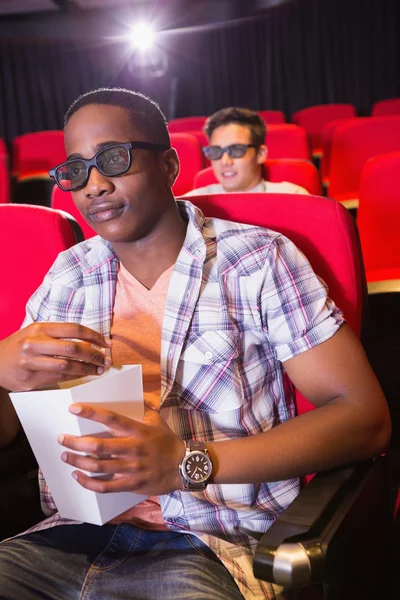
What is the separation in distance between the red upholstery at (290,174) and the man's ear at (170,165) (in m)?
1.69

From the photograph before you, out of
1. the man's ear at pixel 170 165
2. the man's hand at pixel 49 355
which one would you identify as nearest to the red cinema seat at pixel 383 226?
the man's ear at pixel 170 165

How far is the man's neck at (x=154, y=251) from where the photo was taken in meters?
1.37

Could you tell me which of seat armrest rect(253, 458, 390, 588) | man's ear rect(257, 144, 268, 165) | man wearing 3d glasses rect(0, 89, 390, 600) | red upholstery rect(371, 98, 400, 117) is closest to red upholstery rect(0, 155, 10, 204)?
man's ear rect(257, 144, 268, 165)

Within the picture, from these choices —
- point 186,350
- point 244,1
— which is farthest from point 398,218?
point 244,1

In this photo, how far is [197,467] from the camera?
107 cm

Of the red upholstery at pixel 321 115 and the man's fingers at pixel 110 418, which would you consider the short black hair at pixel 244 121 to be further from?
the red upholstery at pixel 321 115

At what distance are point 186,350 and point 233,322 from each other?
0.32 feet

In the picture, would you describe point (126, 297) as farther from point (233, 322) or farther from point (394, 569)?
point (394, 569)

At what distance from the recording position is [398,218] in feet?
7.49

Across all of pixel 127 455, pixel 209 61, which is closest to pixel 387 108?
pixel 209 61

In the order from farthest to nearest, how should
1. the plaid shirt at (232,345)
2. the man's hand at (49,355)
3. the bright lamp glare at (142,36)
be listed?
the bright lamp glare at (142,36) → the plaid shirt at (232,345) → the man's hand at (49,355)

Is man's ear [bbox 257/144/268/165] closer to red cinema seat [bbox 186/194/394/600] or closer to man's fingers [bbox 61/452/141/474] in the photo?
red cinema seat [bbox 186/194/394/600]

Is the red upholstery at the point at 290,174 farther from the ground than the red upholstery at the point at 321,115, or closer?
closer

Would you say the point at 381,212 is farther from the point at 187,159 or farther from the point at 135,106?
the point at 187,159
